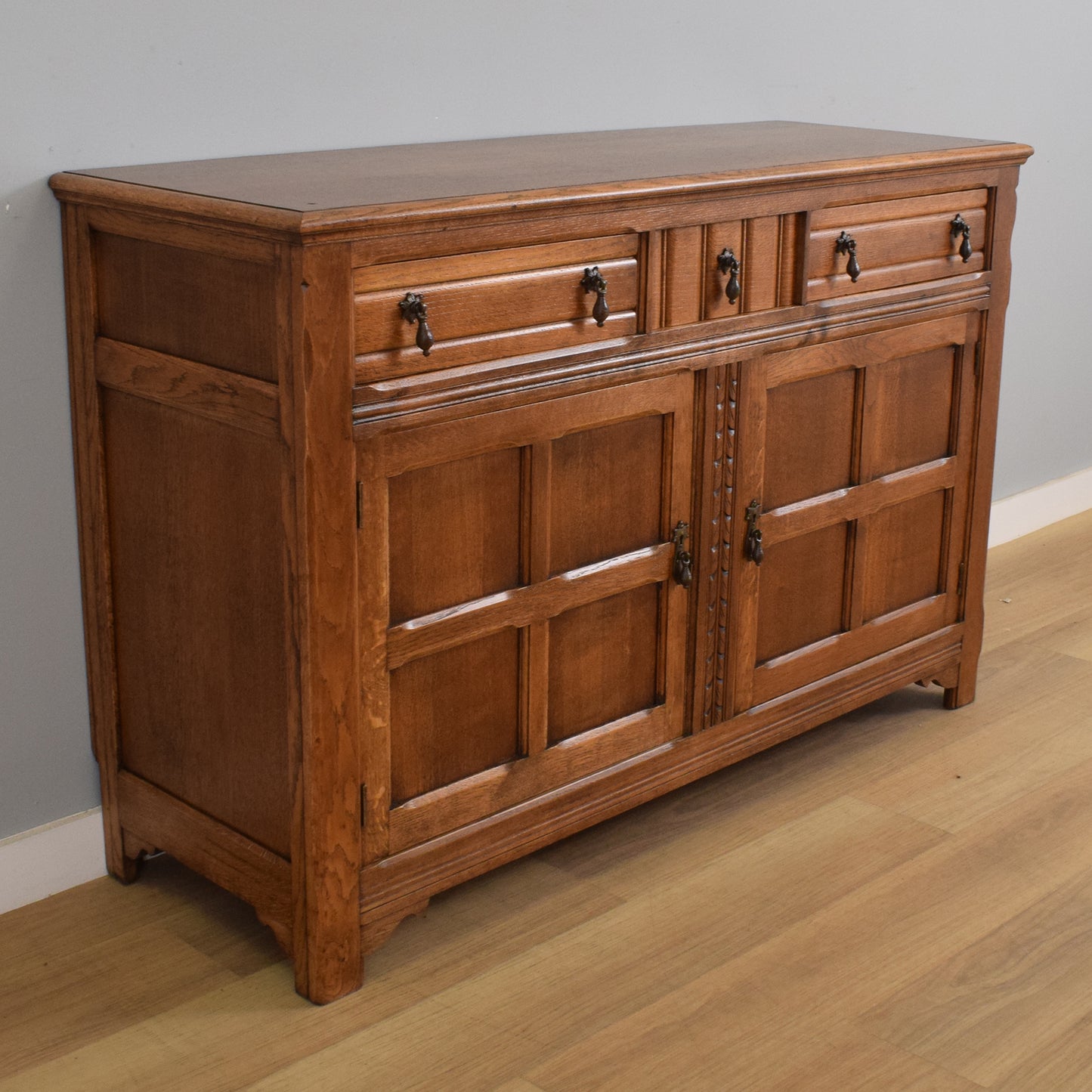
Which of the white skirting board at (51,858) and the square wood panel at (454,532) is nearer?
the square wood panel at (454,532)

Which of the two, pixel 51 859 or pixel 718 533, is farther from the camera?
pixel 718 533

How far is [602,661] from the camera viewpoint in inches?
80.6

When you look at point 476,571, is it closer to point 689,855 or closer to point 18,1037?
point 689,855

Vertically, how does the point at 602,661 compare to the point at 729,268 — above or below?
below

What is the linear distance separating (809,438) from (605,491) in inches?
16.3

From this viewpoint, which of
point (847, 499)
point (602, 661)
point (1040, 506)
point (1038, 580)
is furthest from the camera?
point (1040, 506)

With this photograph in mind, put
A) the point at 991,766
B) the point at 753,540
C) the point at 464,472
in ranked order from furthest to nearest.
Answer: the point at 991,766, the point at 753,540, the point at 464,472

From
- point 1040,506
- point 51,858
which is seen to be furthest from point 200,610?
point 1040,506

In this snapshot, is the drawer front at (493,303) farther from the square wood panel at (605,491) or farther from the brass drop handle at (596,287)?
the square wood panel at (605,491)

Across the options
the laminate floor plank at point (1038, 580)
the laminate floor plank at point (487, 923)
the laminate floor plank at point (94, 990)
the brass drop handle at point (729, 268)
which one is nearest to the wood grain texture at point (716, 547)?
the brass drop handle at point (729, 268)

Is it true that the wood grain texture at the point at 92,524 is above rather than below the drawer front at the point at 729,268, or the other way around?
below

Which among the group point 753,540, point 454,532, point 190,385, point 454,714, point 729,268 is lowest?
point 454,714

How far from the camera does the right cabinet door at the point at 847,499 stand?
2180mm

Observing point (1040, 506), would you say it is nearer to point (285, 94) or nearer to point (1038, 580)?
point (1038, 580)
